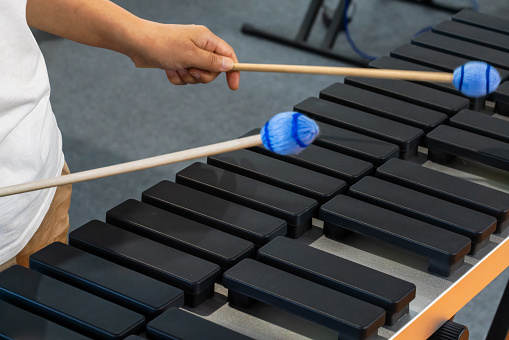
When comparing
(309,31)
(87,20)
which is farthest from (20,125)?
(309,31)

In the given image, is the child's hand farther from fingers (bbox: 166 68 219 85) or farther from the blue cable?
the blue cable

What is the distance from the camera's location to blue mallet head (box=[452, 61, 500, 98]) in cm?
119

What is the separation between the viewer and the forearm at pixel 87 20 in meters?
1.29

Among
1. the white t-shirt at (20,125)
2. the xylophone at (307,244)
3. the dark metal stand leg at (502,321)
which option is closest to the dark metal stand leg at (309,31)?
the dark metal stand leg at (502,321)

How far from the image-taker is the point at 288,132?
97cm

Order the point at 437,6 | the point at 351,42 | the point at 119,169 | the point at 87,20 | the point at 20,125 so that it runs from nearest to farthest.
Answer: the point at 119,169 → the point at 20,125 → the point at 87,20 → the point at 351,42 → the point at 437,6

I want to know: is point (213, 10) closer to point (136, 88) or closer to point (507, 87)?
point (136, 88)

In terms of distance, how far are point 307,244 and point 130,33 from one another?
409 mm

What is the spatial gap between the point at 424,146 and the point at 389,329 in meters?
0.45

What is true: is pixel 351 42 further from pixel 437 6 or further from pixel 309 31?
pixel 437 6

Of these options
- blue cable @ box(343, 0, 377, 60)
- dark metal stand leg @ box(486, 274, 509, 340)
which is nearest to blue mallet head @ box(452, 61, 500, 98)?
dark metal stand leg @ box(486, 274, 509, 340)

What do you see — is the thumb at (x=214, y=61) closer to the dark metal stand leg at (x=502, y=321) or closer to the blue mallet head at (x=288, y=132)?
the blue mallet head at (x=288, y=132)

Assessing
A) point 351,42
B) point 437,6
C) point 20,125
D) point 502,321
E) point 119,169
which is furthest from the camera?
point 437,6

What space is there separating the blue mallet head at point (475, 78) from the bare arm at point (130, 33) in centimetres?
33
